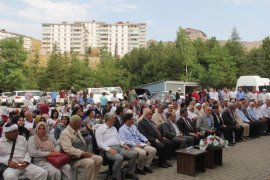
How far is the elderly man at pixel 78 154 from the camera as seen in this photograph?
6332 millimetres

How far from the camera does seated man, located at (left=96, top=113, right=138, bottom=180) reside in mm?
7107

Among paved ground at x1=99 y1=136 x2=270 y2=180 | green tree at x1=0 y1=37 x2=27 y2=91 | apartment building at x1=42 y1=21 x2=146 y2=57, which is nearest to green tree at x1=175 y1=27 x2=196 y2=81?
green tree at x1=0 y1=37 x2=27 y2=91

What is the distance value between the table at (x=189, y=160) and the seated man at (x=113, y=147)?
45.2 inches

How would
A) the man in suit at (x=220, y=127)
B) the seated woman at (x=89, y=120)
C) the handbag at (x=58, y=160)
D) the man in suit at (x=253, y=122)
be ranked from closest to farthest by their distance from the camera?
the handbag at (x=58, y=160) < the seated woman at (x=89, y=120) < the man in suit at (x=220, y=127) < the man in suit at (x=253, y=122)

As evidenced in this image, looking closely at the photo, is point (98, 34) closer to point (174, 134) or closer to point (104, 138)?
point (174, 134)

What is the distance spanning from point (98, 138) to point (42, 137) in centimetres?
136

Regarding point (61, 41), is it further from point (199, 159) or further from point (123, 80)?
point (199, 159)

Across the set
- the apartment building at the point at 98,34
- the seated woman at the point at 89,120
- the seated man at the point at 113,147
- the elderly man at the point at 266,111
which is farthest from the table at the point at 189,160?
the apartment building at the point at 98,34

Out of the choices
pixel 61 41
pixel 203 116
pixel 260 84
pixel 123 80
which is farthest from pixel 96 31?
pixel 203 116

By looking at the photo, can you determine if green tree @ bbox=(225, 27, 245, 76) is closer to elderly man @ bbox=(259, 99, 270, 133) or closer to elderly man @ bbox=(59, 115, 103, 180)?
elderly man @ bbox=(259, 99, 270, 133)

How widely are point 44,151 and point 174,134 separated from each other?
13.3 feet

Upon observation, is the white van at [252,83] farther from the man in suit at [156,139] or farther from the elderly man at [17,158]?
the elderly man at [17,158]

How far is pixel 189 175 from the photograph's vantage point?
310 inches

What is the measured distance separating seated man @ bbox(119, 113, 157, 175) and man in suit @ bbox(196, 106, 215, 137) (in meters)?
3.09
